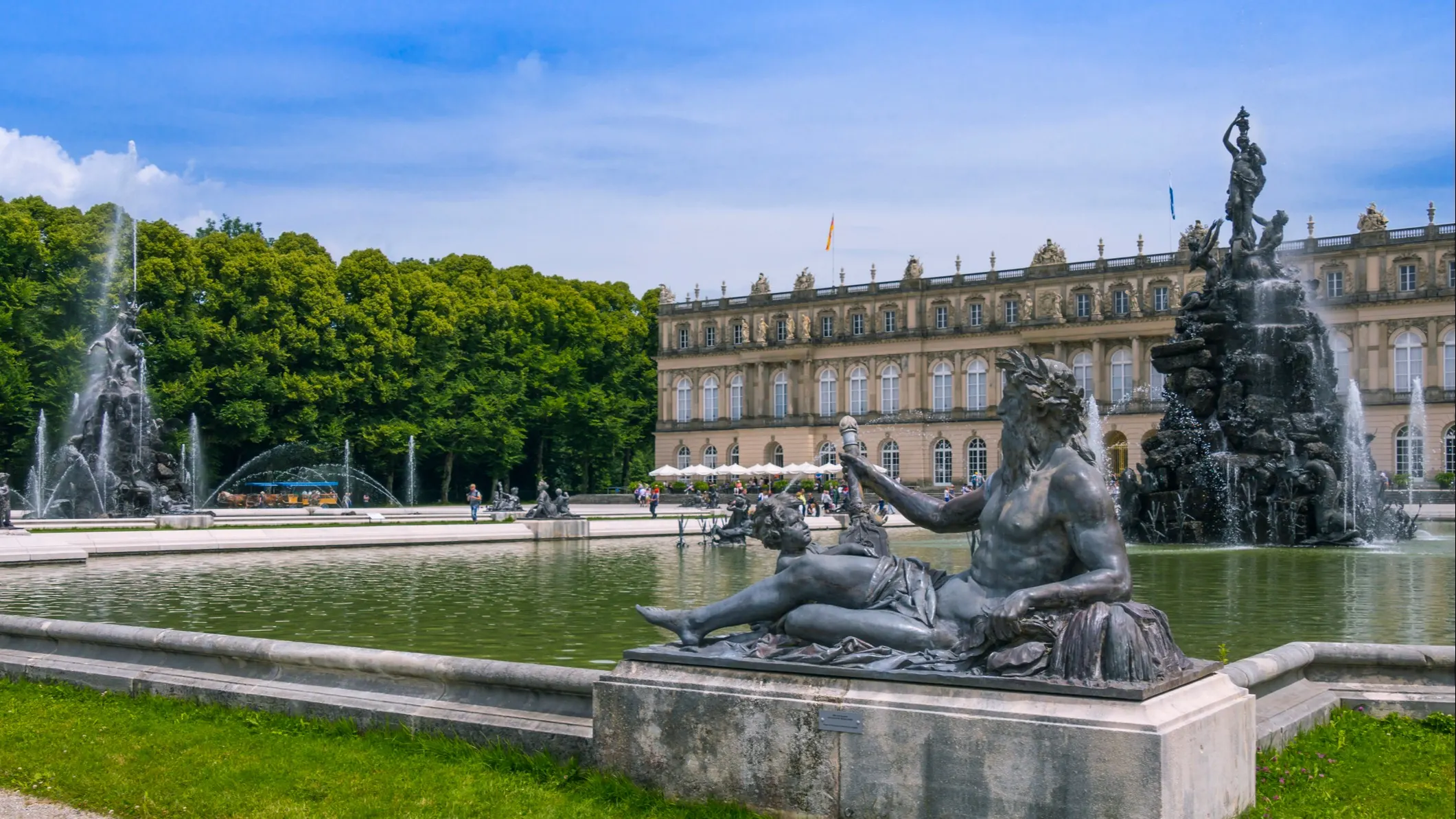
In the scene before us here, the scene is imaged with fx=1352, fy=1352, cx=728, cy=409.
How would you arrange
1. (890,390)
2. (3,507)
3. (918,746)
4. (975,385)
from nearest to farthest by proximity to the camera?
(918,746) → (3,507) → (975,385) → (890,390)

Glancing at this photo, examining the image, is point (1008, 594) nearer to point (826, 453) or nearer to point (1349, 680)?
point (1349, 680)

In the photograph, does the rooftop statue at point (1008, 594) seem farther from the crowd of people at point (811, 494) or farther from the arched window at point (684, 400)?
the arched window at point (684, 400)

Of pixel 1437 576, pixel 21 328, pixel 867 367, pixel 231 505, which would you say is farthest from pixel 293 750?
pixel 867 367

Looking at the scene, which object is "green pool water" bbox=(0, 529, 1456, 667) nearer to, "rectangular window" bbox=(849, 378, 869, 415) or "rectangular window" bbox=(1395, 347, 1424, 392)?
"rectangular window" bbox=(1395, 347, 1424, 392)

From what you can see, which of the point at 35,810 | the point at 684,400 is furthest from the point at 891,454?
the point at 35,810

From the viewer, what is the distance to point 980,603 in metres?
5.35

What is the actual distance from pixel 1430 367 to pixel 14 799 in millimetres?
68259

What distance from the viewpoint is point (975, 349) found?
77125mm

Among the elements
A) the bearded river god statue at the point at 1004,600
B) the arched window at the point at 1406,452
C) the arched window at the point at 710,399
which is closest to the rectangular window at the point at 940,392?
the arched window at the point at 710,399

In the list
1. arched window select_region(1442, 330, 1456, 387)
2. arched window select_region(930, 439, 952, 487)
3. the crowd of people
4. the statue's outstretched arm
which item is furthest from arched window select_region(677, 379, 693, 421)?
the statue's outstretched arm

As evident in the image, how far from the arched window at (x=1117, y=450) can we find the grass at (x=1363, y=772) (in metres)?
65.3

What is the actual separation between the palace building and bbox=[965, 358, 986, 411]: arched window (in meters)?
0.09

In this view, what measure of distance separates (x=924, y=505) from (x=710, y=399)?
7992 centimetres

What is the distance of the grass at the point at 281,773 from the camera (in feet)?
17.9
